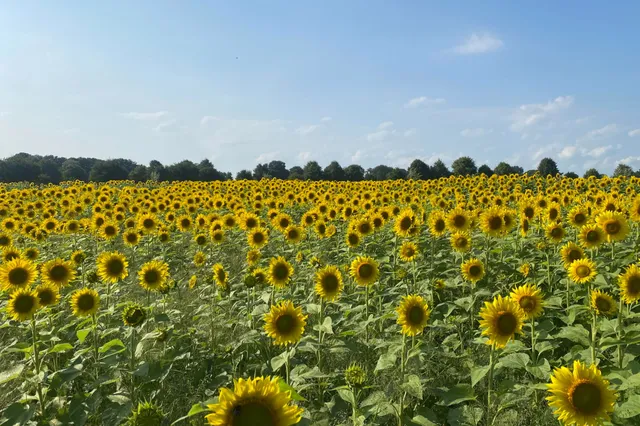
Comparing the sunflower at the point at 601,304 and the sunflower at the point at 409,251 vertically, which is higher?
the sunflower at the point at 409,251

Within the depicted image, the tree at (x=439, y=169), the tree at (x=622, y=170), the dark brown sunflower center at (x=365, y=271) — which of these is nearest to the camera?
the dark brown sunflower center at (x=365, y=271)

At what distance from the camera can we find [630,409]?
318 cm

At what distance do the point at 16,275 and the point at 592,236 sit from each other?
758 centimetres

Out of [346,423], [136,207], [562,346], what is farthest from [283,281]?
[136,207]

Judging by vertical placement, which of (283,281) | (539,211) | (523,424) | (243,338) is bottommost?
(523,424)

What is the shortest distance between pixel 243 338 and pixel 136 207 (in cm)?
911

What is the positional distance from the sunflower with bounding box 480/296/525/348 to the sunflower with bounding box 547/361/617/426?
85 cm

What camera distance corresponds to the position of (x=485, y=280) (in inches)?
275

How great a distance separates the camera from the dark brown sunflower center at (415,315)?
4242 mm

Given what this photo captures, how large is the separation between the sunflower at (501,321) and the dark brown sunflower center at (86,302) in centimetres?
415

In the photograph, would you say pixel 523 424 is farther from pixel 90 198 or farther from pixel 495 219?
pixel 90 198

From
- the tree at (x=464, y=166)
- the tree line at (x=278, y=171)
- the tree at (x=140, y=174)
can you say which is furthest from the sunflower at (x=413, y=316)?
the tree at (x=140, y=174)

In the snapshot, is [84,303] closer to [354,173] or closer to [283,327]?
[283,327]

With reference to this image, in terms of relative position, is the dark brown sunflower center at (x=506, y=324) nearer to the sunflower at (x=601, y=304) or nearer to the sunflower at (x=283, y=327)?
the sunflower at (x=601, y=304)
